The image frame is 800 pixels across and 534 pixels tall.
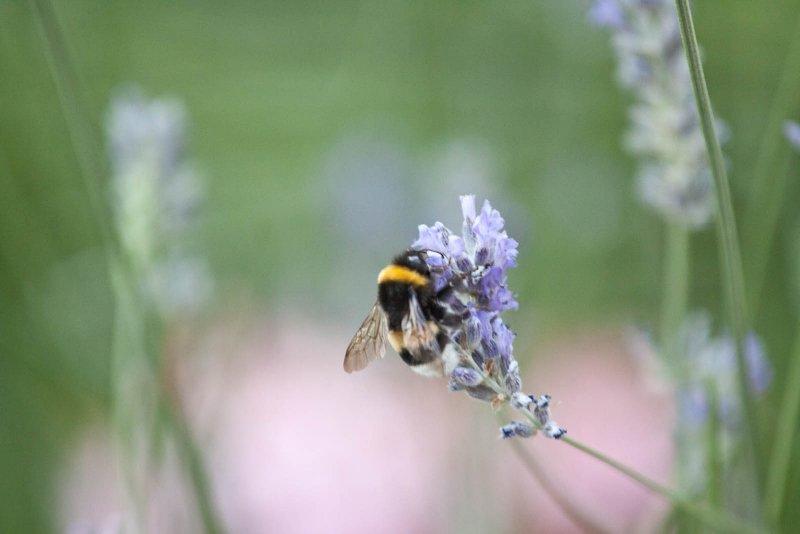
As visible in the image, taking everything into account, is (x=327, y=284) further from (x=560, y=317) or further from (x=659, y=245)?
(x=659, y=245)

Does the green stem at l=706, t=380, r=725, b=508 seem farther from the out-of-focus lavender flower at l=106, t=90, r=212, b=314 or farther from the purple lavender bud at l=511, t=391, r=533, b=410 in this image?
the out-of-focus lavender flower at l=106, t=90, r=212, b=314

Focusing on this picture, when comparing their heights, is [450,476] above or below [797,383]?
below

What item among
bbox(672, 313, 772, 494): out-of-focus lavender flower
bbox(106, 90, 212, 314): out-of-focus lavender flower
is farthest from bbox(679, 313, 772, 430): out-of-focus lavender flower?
bbox(106, 90, 212, 314): out-of-focus lavender flower

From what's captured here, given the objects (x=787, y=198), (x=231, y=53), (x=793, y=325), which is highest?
(x=231, y=53)

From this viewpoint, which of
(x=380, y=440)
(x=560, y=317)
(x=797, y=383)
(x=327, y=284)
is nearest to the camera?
(x=797, y=383)

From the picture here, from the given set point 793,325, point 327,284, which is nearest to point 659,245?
point 793,325

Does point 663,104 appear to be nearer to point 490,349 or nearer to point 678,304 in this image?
point 678,304
